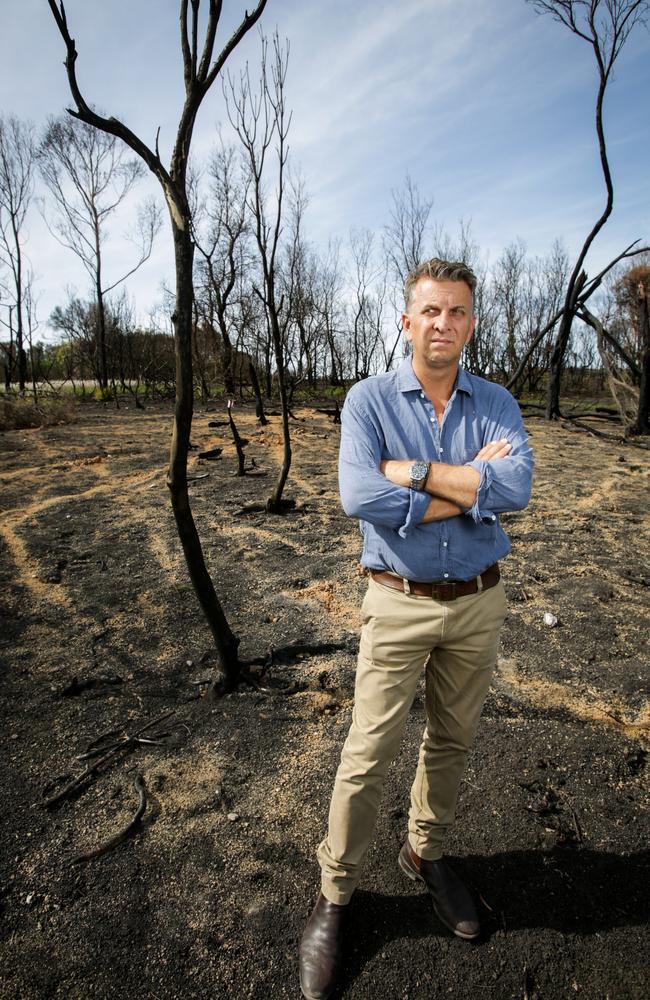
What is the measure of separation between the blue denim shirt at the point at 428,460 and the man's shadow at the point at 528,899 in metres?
1.17

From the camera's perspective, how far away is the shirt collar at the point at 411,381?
177 cm

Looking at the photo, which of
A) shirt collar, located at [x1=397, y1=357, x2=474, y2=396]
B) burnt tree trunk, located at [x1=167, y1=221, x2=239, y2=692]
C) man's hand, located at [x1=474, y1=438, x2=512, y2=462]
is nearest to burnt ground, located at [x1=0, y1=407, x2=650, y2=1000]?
burnt tree trunk, located at [x1=167, y1=221, x2=239, y2=692]

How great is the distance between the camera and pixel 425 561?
1.65 m

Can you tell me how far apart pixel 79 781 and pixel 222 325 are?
2053 cm

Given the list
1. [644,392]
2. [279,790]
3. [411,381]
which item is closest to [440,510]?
[411,381]

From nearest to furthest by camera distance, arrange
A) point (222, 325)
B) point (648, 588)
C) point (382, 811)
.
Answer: point (382, 811) < point (648, 588) < point (222, 325)

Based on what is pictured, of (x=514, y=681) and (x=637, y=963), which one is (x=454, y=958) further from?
(x=514, y=681)

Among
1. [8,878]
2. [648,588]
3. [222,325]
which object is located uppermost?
[222,325]

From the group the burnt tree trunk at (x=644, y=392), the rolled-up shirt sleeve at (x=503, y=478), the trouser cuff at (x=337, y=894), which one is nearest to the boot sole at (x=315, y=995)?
the trouser cuff at (x=337, y=894)

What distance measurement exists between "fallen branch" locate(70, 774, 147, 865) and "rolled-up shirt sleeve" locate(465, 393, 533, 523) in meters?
1.82

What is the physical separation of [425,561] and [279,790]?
1413 mm

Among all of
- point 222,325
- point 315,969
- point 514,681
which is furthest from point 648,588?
point 222,325

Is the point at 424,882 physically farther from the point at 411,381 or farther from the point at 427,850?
the point at 411,381

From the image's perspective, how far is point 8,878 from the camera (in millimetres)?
2037
